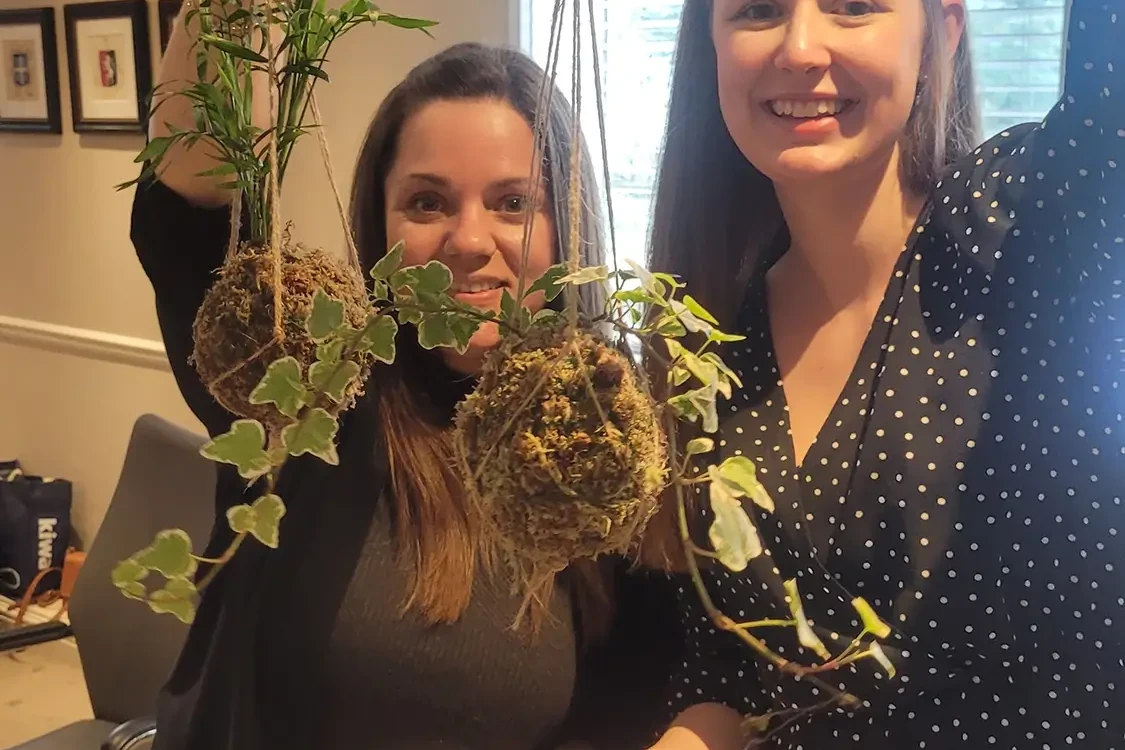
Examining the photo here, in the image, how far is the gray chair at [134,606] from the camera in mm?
1949

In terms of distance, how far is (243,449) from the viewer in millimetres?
620

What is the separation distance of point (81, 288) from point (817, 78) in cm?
259

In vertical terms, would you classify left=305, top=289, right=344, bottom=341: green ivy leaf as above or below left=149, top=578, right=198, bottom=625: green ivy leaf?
above

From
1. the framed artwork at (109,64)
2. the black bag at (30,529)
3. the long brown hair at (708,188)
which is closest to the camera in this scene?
the long brown hair at (708,188)

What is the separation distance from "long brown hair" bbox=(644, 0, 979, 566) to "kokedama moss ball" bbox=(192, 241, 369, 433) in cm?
42

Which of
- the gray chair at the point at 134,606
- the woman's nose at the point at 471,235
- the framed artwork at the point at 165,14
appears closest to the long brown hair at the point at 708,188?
the woman's nose at the point at 471,235

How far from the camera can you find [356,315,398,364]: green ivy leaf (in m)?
0.66

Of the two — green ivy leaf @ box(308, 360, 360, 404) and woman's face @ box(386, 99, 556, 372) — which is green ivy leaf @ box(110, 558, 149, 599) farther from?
woman's face @ box(386, 99, 556, 372)

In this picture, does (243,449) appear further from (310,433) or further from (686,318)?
(686,318)

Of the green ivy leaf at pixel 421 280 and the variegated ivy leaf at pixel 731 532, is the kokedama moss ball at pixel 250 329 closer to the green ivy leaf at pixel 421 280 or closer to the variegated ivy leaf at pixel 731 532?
the green ivy leaf at pixel 421 280

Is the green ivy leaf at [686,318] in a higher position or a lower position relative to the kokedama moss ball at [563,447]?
higher

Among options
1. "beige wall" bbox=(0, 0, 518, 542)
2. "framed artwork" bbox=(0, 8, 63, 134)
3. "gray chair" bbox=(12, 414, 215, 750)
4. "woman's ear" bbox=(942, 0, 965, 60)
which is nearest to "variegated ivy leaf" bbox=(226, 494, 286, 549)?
"woman's ear" bbox=(942, 0, 965, 60)

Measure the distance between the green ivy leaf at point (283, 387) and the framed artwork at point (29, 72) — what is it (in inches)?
103

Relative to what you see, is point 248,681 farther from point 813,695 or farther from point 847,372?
point 847,372
